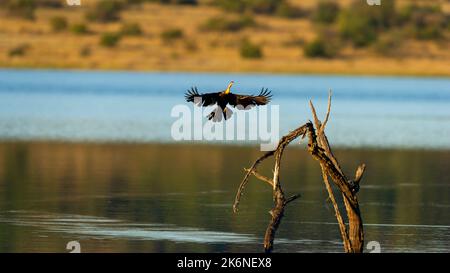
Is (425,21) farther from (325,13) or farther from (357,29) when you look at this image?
(357,29)

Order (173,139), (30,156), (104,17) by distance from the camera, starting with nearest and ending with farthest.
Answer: (30,156) < (173,139) < (104,17)

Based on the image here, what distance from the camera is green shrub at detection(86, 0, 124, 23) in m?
75.2

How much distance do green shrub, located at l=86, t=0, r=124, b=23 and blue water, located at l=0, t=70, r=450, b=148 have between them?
6454 millimetres

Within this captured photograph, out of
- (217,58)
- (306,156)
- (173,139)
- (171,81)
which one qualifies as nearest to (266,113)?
(173,139)

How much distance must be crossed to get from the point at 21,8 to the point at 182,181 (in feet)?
160

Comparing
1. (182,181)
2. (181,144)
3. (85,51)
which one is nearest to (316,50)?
(85,51)

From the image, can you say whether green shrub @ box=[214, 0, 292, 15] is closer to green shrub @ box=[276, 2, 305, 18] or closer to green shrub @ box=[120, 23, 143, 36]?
green shrub @ box=[276, 2, 305, 18]

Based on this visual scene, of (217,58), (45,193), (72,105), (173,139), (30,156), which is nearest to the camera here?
(45,193)

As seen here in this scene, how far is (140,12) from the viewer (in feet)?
252

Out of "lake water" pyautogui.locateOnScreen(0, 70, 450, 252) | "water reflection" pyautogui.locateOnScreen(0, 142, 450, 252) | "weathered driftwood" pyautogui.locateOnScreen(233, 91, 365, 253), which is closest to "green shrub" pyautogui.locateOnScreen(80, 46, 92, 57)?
"lake water" pyautogui.locateOnScreen(0, 70, 450, 252)

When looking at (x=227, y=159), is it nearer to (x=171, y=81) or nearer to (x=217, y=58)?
(x=171, y=81)

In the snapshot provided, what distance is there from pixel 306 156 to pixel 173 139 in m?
4.76

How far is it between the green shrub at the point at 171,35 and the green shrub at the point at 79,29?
12.3 feet

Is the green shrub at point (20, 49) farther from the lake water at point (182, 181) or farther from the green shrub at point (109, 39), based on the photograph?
the lake water at point (182, 181)
